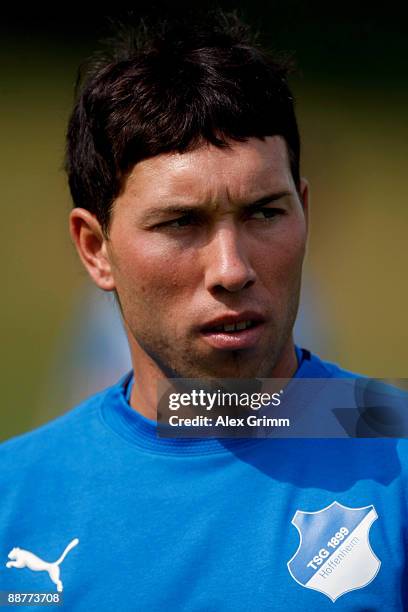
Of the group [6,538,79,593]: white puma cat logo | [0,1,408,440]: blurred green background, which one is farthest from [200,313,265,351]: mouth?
[0,1,408,440]: blurred green background

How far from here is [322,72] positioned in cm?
823

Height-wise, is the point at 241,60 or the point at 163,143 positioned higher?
the point at 241,60

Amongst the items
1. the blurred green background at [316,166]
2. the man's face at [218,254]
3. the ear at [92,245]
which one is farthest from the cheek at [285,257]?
the blurred green background at [316,166]

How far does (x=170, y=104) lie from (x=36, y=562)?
1.23m

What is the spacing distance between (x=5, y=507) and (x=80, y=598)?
36 centimetres

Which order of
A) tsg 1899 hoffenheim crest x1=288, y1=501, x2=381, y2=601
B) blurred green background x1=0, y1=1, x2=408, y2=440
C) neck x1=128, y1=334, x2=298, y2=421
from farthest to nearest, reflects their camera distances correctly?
1. blurred green background x1=0, y1=1, x2=408, y2=440
2. neck x1=128, y1=334, x2=298, y2=421
3. tsg 1899 hoffenheim crest x1=288, y1=501, x2=381, y2=601

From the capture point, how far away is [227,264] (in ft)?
6.88

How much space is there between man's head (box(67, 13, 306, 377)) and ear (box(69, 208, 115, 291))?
61 mm

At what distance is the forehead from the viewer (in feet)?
7.11

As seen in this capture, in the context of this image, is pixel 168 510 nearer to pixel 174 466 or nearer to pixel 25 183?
pixel 174 466

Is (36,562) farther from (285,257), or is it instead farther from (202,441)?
(285,257)

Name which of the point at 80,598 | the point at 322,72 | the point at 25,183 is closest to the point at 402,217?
the point at 322,72

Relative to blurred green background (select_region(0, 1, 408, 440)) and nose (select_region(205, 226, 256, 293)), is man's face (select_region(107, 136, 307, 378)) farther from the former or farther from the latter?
blurred green background (select_region(0, 1, 408, 440))

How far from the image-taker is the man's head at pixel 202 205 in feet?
7.11
